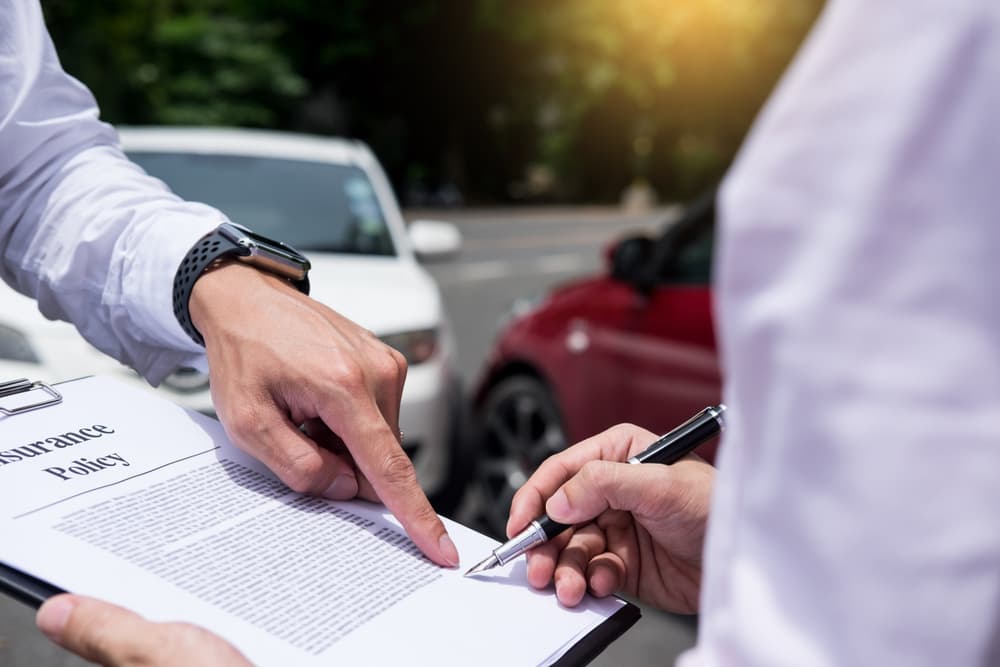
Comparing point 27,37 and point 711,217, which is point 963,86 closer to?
point 27,37

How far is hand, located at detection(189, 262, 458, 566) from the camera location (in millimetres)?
1107

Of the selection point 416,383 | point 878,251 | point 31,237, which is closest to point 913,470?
point 878,251

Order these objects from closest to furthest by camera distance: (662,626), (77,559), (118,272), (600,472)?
(77,559)
(600,472)
(118,272)
(662,626)

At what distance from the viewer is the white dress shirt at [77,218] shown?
1.34 m

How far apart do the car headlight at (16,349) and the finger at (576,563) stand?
1.16 meters

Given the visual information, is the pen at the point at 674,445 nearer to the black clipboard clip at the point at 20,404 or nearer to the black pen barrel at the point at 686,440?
the black pen barrel at the point at 686,440

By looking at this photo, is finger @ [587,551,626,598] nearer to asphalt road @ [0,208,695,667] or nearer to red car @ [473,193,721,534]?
asphalt road @ [0,208,695,667]

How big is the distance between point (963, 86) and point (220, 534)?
0.80 m

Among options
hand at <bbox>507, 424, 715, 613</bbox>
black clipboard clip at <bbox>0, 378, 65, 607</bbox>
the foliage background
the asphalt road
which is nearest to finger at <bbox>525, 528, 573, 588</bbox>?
hand at <bbox>507, 424, 715, 613</bbox>

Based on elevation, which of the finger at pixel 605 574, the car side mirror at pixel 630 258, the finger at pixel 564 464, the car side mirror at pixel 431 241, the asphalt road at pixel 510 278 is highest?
the finger at pixel 564 464

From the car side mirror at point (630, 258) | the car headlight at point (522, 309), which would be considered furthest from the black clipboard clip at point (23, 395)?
the car headlight at point (522, 309)

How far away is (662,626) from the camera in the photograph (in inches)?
121

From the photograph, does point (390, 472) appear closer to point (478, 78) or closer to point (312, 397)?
point (312, 397)

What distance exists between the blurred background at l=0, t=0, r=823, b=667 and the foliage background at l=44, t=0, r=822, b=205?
2.6 inches
